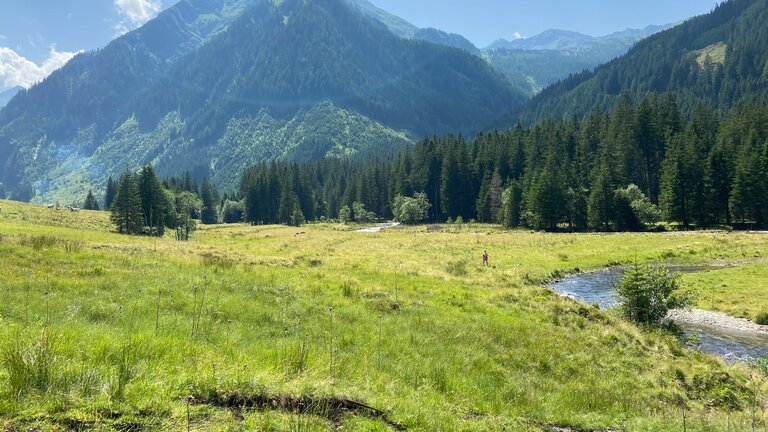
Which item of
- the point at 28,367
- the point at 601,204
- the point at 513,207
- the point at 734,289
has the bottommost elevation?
the point at 734,289

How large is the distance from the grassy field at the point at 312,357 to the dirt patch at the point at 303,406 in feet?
0.09

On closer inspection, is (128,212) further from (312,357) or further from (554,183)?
(554,183)

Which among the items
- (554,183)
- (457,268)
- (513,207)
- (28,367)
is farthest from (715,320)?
(513,207)

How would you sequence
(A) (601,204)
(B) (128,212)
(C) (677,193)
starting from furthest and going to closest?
(A) (601,204), (C) (677,193), (B) (128,212)

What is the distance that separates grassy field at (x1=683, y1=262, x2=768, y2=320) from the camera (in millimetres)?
25797

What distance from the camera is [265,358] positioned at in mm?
9156

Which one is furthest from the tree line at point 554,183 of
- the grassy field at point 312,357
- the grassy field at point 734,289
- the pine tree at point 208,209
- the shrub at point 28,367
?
the shrub at point 28,367

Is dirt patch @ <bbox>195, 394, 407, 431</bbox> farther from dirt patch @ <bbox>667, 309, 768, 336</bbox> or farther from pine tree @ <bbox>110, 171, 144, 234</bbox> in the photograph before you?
pine tree @ <bbox>110, 171, 144, 234</bbox>

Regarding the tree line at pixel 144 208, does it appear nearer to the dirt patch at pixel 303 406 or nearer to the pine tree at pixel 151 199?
the pine tree at pixel 151 199

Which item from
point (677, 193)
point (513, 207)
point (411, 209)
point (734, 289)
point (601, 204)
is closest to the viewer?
point (734, 289)

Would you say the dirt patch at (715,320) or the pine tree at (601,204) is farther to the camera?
the pine tree at (601,204)

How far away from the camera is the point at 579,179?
98562 mm

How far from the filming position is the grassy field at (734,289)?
2580 centimetres

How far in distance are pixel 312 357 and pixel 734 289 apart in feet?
112
